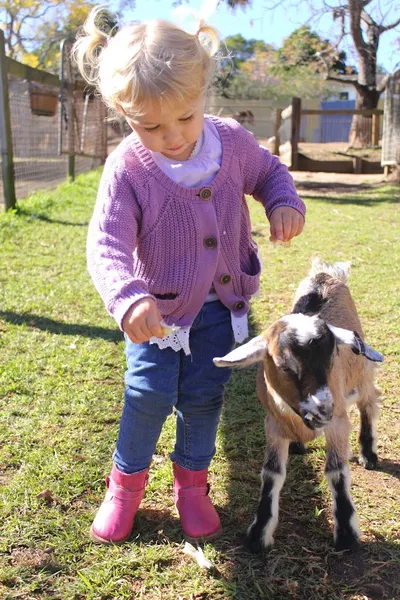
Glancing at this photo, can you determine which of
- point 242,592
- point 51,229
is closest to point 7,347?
point 242,592

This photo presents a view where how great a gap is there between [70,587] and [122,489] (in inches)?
16.6

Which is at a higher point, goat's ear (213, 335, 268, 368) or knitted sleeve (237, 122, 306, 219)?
knitted sleeve (237, 122, 306, 219)

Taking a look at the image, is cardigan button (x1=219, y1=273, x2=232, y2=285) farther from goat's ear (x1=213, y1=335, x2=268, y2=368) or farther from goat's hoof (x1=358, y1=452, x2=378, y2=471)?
goat's hoof (x1=358, y1=452, x2=378, y2=471)

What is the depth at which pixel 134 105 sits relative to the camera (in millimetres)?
2131

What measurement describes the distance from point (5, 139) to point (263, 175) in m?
6.36

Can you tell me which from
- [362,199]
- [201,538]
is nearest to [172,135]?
[201,538]

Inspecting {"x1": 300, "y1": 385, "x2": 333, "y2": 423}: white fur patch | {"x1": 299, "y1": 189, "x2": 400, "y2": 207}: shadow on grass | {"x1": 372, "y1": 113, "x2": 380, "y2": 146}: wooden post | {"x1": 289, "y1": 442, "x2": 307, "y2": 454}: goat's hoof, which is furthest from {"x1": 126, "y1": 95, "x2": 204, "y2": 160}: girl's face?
{"x1": 372, "y1": 113, "x2": 380, "y2": 146}: wooden post

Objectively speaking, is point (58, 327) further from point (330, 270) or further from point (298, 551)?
point (298, 551)

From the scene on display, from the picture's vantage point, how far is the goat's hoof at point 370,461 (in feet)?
9.94

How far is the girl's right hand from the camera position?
204cm

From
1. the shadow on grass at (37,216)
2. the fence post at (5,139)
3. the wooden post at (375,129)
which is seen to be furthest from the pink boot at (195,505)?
the wooden post at (375,129)

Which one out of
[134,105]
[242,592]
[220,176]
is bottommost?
[242,592]

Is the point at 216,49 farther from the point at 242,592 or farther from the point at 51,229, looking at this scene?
the point at 51,229

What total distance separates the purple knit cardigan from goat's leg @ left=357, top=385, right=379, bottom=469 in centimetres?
86
